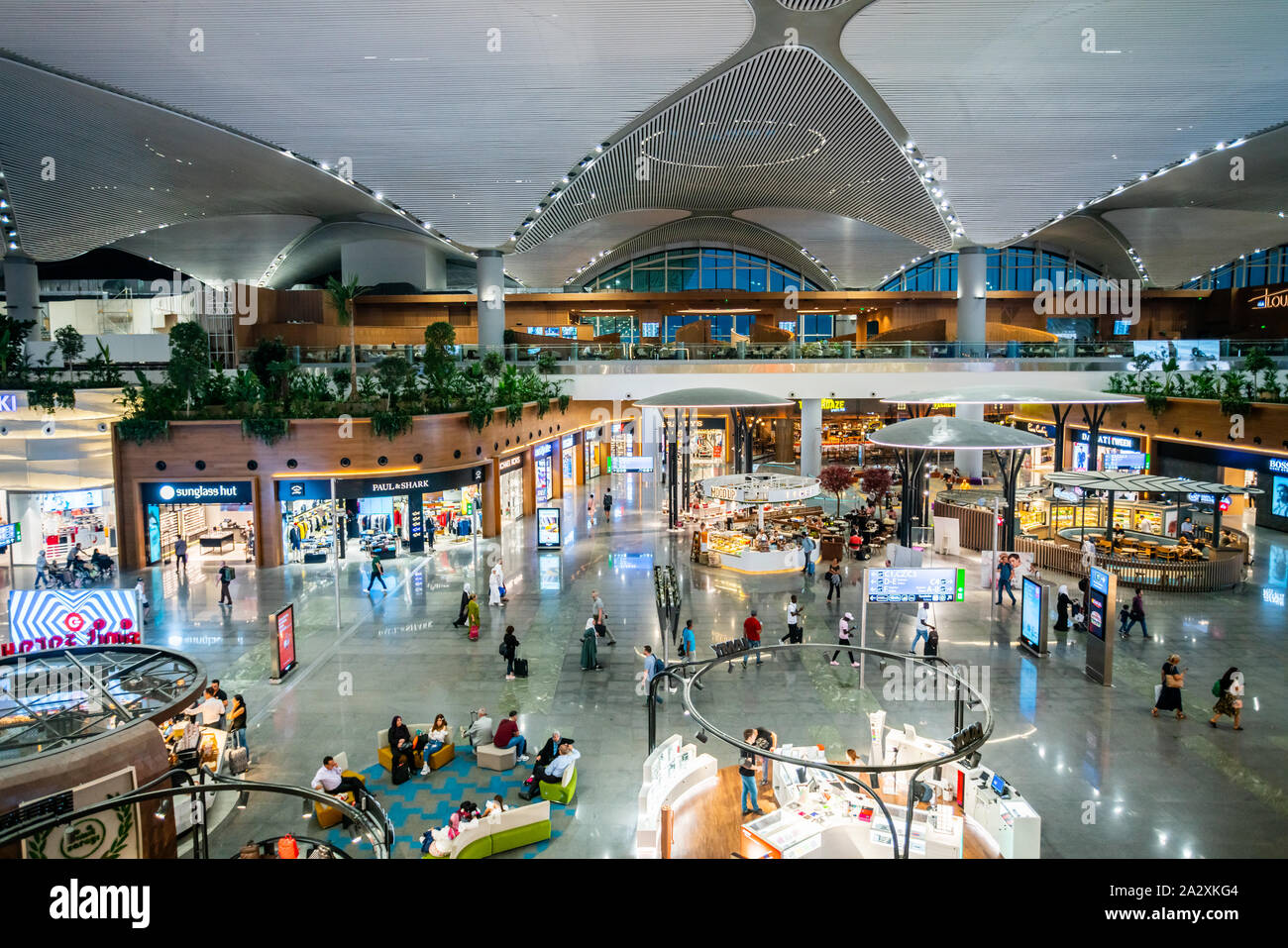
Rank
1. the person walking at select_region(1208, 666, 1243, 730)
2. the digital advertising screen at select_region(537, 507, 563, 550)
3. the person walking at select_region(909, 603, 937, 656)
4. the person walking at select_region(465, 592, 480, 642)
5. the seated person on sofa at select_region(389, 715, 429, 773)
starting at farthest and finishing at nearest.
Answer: the digital advertising screen at select_region(537, 507, 563, 550) → the person walking at select_region(465, 592, 480, 642) → the person walking at select_region(909, 603, 937, 656) → the person walking at select_region(1208, 666, 1243, 730) → the seated person on sofa at select_region(389, 715, 429, 773)

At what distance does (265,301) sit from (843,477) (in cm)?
2858

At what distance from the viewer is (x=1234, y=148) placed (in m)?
30.0

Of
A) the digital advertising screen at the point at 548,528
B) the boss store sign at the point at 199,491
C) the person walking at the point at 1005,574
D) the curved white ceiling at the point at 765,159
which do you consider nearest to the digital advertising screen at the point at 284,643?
the boss store sign at the point at 199,491

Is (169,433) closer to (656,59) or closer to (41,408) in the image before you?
(41,408)

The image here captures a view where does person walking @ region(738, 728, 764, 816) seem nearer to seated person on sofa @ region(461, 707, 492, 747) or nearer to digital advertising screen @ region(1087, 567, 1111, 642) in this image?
seated person on sofa @ region(461, 707, 492, 747)

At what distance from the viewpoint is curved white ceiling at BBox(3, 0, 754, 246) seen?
72.7ft

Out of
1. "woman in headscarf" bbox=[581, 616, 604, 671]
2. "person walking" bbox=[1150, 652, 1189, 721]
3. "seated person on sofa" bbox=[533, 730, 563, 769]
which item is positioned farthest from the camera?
"woman in headscarf" bbox=[581, 616, 604, 671]

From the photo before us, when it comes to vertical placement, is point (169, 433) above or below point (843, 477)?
above

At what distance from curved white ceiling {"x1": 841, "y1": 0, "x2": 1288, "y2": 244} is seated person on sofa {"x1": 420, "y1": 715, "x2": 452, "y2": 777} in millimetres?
22159

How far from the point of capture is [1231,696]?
11.7 m

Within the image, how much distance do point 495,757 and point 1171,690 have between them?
10.0 meters

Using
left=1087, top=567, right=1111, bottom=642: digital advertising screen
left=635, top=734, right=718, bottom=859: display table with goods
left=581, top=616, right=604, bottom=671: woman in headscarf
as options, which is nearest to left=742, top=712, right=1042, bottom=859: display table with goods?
left=635, top=734, right=718, bottom=859: display table with goods

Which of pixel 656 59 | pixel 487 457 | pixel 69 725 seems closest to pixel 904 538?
pixel 487 457
